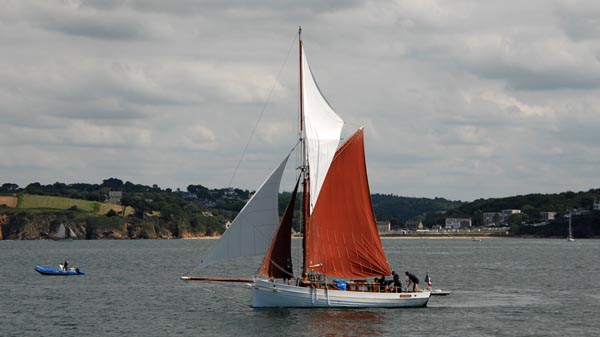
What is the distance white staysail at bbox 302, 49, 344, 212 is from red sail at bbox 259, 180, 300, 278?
181cm

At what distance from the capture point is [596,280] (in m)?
112

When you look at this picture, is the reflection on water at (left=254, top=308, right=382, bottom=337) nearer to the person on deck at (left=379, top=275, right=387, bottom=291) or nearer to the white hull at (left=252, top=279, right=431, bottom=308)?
the white hull at (left=252, top=279, right=431, bottom=308)

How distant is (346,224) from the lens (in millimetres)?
72438

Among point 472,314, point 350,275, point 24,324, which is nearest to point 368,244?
point 350,275

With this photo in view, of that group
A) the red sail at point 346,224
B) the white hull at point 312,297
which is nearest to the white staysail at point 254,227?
the white hull at point 312,297

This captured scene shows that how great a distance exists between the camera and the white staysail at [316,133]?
70.2m

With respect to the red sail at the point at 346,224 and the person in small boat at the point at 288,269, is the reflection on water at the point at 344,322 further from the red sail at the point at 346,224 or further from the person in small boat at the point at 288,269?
the red sail at the point at 346,224

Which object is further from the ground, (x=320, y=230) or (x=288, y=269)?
(x=320, y=230)

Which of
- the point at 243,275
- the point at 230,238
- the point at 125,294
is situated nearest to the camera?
the point at 230,238

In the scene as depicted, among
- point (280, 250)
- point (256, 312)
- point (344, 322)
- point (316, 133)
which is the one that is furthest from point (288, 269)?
point (316, 133)

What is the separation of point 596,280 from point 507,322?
46.3 metres

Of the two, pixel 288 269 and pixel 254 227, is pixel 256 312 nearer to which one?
pixel 288 269

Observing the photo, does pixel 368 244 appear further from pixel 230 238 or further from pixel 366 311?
pixel 230 238

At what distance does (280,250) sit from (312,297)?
3987 mm
